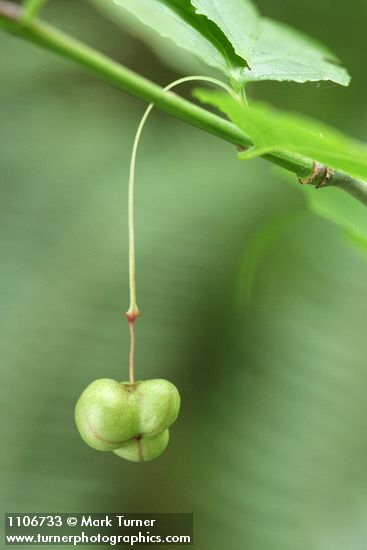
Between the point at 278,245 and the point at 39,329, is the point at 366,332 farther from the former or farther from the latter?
the point at 39,329

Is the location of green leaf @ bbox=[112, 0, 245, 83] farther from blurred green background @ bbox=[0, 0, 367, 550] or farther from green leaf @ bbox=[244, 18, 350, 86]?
blurred green background @ bbox=[0, 0, 367, 550]

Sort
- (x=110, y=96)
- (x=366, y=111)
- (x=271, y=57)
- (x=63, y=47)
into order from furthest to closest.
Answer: (x=110, y=96)
(x=366, y=111)
(x=271, y=57)
(x=63, y=47)

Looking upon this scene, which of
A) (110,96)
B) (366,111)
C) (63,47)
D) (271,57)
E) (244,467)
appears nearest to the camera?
(63,47)

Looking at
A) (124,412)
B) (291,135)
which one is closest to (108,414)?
(124,412)

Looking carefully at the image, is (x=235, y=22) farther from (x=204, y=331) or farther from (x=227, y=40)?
(x=204, y=331)

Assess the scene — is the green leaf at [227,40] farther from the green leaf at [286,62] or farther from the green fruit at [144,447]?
the green fruit at [144,447]

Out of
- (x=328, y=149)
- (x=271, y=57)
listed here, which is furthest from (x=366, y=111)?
(x=328, y=149)

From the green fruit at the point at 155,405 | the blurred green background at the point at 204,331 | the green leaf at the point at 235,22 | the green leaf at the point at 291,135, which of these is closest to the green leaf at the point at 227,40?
the green leaf at the point at 235,22
